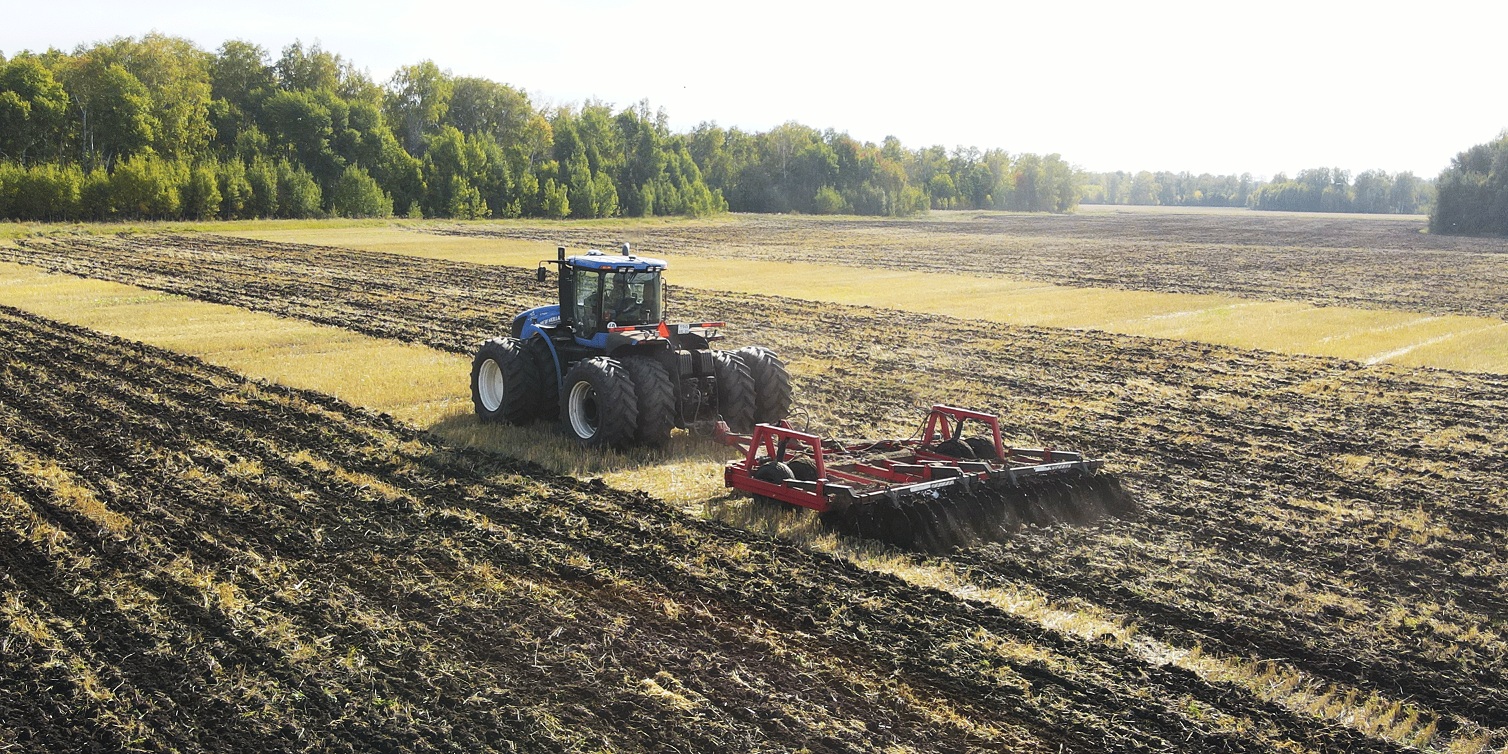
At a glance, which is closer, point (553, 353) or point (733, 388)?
point (733, 388)

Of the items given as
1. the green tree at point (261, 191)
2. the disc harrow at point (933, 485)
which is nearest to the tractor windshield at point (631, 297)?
the disc harrow at point (933, 485)

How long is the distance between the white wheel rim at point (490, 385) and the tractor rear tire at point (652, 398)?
2311mm

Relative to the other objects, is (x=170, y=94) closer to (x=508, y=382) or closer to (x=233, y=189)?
(x=233, y=189)

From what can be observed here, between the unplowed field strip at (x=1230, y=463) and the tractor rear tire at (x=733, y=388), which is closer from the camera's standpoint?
the unplowed field strip at (x=1230, y=463)

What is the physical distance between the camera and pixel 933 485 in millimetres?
9500

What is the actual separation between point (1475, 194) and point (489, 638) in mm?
104038

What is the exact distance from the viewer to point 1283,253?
199 feet

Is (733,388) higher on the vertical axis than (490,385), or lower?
higher

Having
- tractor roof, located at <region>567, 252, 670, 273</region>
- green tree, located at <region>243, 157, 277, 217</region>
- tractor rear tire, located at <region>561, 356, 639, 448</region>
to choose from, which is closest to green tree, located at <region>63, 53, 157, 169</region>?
green tree, located at <region>243, 157, 277, 217</region>

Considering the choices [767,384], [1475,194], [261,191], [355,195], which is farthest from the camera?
[1475,194]

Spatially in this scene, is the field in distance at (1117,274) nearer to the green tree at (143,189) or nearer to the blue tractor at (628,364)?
the green tree at (143,189)

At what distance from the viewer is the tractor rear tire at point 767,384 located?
508 inches

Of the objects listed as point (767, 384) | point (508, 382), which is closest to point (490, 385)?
point (508, 382)

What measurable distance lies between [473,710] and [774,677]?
1770 mm
